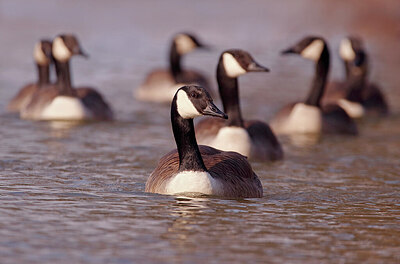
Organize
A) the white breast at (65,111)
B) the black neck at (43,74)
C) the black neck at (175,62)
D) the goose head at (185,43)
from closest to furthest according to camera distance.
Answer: the white breast at (65,111)
the black neck at (43,74)
the black neck at (175,62)
the goose head at (185,43)

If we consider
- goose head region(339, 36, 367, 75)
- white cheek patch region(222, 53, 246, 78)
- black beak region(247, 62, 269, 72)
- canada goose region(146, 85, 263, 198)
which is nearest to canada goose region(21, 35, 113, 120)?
white cheek patch region(222, 53, 246, 78)

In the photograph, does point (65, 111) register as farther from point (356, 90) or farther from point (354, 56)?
point (354, 56)

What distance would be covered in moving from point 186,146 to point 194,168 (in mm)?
232

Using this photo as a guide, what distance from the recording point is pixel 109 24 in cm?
3083

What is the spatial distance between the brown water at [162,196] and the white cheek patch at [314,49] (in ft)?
5.01

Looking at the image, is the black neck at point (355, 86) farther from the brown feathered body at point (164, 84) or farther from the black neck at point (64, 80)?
the black neck at point (64, 80)

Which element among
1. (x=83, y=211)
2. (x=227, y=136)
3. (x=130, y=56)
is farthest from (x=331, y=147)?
(x=130, y=56)

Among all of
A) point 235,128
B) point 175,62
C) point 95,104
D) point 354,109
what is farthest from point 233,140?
point 175,62

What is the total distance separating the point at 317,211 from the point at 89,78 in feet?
42.2

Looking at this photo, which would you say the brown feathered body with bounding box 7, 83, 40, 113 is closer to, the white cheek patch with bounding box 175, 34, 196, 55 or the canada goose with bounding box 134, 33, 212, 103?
the canada goose with bounding box 134, 33, 212, 103

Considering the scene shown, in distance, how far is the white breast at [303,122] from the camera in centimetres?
1492

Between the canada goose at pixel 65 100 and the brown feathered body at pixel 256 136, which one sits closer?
the brown feathered body at pixel 256 136

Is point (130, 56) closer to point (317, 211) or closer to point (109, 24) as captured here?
point (109, 24)

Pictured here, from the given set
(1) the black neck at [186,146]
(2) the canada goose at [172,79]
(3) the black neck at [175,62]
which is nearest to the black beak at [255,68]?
(1) the black neck at [186,146]
